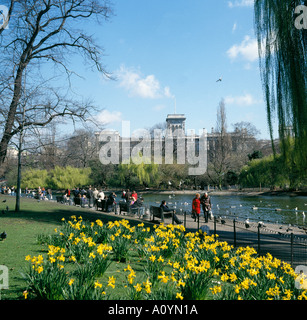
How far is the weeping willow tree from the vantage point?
7758 millimetres

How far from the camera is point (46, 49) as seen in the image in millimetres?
12945

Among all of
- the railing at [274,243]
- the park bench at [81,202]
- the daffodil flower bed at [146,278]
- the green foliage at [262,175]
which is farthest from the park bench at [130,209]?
Result: the green foliage at [262,175]

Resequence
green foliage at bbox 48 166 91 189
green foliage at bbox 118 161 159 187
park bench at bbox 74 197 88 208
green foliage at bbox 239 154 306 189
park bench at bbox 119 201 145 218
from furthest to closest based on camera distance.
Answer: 1. green foliage at bbox 118 161 159 187
2. green foliage at bbox 48 166 91 189
3. green foliage at bbox 239 154 306 189
4. park bench at bbox 74 197 88 208
5. park bench at bbox 119 201 145 218

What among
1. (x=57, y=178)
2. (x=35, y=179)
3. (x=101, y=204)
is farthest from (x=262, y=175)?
(x=35, y=179)

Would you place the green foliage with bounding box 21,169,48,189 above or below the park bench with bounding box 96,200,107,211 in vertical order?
above

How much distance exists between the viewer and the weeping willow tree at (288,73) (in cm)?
776

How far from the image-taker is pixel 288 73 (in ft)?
26.2

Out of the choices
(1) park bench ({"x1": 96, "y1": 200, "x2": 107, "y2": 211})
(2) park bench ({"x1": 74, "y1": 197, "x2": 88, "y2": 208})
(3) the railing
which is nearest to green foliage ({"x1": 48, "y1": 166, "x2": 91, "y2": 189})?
(2) park bench ({"x1": 74, "y1": 197, "x2": 88, "y2": 208})

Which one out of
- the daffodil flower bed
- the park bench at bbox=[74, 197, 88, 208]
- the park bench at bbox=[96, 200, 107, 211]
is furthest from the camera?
the park bench at bbox=[74, 197, 88, 208]

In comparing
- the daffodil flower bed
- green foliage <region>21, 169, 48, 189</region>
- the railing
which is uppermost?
green foliage <region>21, 169, 48, 189</region>

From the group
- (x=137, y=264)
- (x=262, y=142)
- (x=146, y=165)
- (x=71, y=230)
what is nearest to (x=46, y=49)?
(x=71, y=230)

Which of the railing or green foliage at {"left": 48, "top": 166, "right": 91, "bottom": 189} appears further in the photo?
green foliage at {"left": 48, "top": 166, "right": 91, "bottom": 189}

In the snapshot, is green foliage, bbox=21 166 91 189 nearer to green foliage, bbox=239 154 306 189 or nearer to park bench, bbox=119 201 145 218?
green foliage, bbox=239 154 306 189
